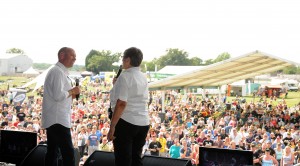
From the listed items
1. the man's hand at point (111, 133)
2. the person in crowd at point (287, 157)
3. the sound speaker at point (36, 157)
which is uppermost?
the man's hand at point (111, 133)

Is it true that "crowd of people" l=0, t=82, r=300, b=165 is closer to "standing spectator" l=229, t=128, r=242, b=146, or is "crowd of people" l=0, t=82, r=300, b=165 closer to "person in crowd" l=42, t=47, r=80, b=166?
"standing spectator" l=229, t=128, r=242, b=146

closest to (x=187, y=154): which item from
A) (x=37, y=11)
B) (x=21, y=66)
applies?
(x=37, y=11)

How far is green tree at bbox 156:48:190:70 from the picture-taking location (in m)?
14.2

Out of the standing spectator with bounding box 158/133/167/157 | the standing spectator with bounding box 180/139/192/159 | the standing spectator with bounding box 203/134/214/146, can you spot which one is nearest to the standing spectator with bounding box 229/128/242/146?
the standing spectator with bounding box 203/134/214/146

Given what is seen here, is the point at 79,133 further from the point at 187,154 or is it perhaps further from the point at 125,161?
the point at 125,161

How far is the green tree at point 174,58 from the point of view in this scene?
14155 millimetres

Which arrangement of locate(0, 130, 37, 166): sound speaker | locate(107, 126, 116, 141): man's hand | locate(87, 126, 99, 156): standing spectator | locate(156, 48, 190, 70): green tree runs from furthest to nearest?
locate(156, 48, 190, 70): green tree → locate(87, 126, 99, 156): standing spectator → locate(0, 130, 37, 166): sound speaker → locate(107, 126, 116, 141): man's hand

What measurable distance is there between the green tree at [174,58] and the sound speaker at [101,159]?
11.8 metres

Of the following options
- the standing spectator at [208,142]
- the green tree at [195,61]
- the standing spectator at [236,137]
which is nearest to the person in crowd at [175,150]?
the standing spectator at [208,142]

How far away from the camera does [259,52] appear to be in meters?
6.10

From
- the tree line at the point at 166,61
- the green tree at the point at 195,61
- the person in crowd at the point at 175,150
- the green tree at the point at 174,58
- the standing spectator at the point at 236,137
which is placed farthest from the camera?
the green tree at the point at 174,58

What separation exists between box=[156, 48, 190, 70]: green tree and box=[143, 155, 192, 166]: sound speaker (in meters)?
11.9

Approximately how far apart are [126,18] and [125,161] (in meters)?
3.97

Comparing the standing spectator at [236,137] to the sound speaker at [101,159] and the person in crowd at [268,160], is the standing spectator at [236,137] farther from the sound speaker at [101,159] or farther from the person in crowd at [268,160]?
the sound speaker at [101,159]
